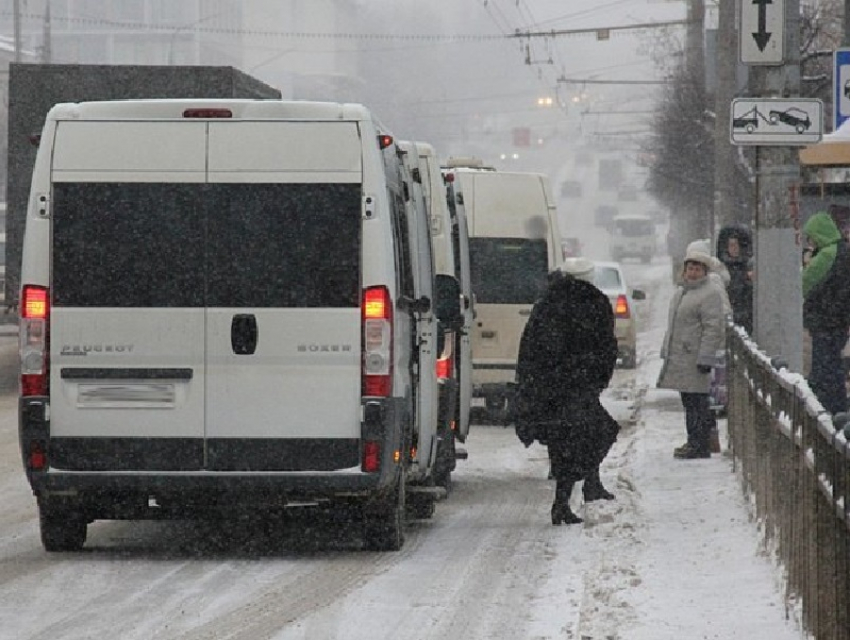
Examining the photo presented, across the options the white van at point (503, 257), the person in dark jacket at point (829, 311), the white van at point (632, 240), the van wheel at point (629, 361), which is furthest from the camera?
the white van at point (632, 240)

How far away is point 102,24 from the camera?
412ft

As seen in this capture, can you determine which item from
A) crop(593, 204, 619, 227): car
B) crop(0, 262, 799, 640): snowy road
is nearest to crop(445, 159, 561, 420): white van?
crop(0, 262, 799, 640): snowy road

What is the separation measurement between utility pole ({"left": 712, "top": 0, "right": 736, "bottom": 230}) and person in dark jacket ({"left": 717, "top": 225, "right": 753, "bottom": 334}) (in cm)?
978

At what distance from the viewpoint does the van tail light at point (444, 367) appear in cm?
1476

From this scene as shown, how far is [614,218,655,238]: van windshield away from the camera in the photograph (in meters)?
89.6

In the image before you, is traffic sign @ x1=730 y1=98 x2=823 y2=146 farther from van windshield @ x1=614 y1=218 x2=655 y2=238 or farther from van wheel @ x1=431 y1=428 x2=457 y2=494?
van windshield @ x1=614 y1=218 x2=655 y2=238

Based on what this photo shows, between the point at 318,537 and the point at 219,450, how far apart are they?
1689 millimetres

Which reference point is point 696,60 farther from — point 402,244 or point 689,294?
point 402,244

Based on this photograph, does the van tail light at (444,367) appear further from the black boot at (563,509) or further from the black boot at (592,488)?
the black boot at (563,509)

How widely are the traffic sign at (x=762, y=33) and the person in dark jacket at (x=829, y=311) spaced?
2.78 meters

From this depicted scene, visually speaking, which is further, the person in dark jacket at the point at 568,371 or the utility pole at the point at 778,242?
the utility pole at the point at 778,242

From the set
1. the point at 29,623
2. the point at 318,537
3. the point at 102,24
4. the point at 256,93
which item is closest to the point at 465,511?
the point at 318,537

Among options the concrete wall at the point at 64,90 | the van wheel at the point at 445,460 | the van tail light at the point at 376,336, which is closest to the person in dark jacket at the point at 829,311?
the van wheel at the point at 445,460

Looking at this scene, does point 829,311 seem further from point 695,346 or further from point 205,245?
point 205,245
